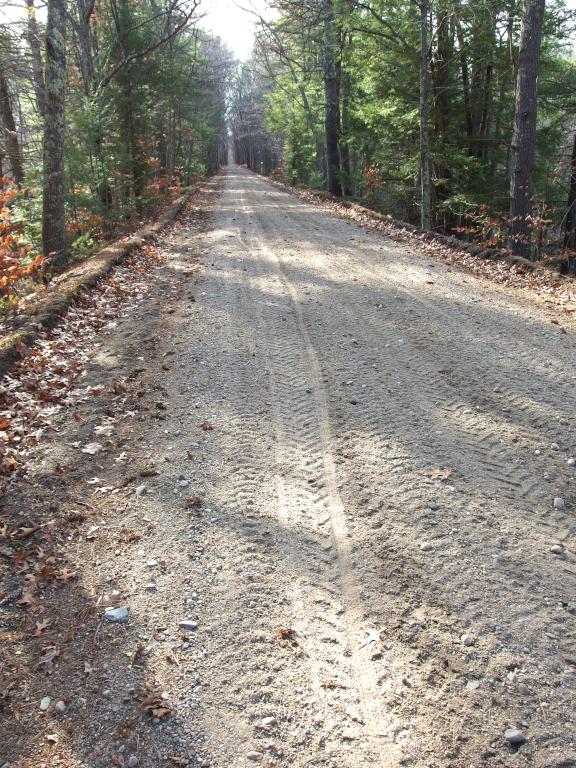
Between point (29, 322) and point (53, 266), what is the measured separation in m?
4.45

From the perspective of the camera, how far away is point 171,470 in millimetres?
4008

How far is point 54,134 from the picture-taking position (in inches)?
396

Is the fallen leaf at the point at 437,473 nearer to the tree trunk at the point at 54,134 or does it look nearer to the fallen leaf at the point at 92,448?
the fallen leaf at the point at 92,448

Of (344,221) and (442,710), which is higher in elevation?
(344,221)

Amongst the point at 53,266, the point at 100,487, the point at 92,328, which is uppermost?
the point at 53,266

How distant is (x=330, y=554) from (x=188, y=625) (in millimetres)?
895

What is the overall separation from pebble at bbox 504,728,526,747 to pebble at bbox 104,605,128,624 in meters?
1.84

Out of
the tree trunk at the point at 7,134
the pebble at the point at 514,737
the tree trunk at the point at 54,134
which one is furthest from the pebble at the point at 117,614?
the tree trunk at the point at 7,134

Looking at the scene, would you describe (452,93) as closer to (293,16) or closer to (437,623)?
(293,16)

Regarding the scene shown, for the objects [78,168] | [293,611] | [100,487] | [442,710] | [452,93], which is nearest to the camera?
[442,710]

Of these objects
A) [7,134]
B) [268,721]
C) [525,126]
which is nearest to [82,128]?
[7,134]

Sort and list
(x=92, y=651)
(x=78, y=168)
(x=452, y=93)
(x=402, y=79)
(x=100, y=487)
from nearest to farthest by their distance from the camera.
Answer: (x=92, y=651), (x=100, y=487), (x=78, y=168), (x=402, y=79), (x=452, y=93)

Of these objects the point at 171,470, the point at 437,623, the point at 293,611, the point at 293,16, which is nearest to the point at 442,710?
the point at 437,623

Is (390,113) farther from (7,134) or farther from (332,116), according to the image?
(7,134)
